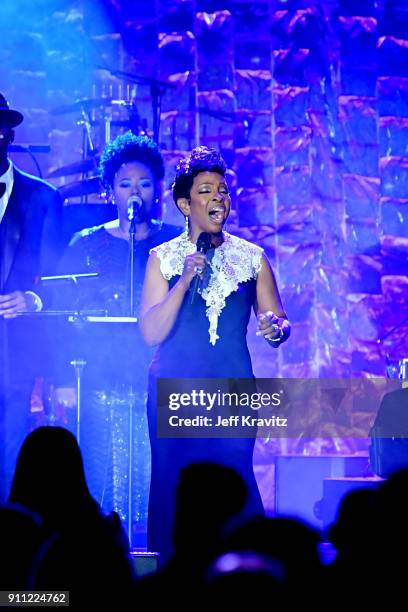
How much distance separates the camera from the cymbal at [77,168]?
6.51m

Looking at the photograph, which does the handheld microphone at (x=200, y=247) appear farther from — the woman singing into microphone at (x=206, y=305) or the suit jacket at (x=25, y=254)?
the suit jacket at (x=25, y=254)

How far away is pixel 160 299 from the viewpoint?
174 inches

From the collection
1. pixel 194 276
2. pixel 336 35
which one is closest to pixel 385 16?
pixel 336 35

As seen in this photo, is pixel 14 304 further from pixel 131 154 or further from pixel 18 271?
pixel 131 154

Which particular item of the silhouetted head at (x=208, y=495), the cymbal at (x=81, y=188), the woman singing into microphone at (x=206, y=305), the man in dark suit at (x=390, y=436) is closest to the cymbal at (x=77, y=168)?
the cymbal at (x=81, y=188)

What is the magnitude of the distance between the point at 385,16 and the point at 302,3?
0.60 metres

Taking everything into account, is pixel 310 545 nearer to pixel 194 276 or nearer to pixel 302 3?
pixel 194 276

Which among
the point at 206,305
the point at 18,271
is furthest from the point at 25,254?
the point at 206,305

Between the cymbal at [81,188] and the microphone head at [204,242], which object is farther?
the cymbal at [81,188]

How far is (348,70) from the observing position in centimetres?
688

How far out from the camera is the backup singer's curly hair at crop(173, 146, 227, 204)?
4.41 m

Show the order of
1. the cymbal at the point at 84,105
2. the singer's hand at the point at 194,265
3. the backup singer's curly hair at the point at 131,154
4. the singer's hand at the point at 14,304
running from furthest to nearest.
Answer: the cymbal at the point at 84,105, the backup singer's curly hair at the point at 131,154, the singer's hand at the point at 14,304, the singer's hand at the point at 194,265

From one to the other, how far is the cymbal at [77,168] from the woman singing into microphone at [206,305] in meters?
2.15

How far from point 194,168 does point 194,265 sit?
1.62 ft
